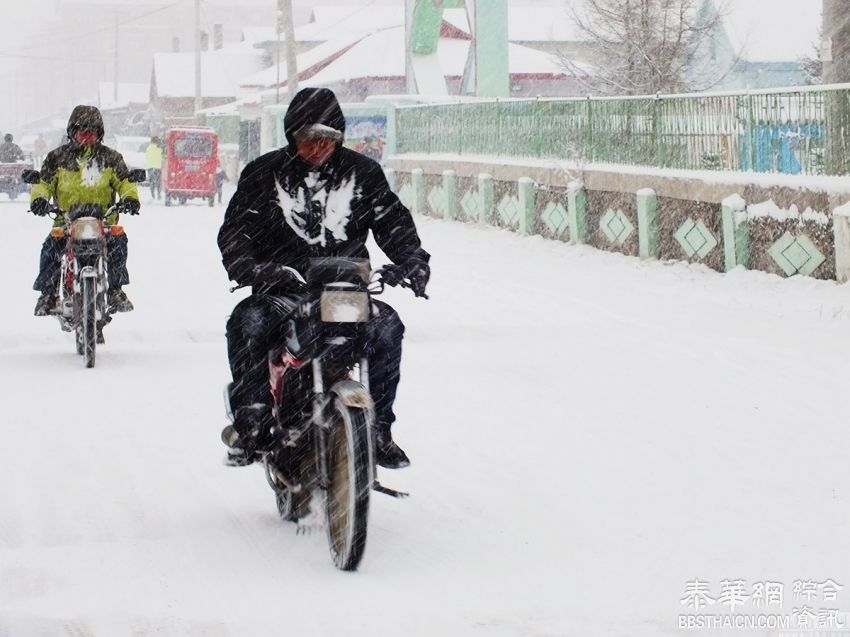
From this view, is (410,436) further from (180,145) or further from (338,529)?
(180,145)

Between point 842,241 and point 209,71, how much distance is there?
256ft

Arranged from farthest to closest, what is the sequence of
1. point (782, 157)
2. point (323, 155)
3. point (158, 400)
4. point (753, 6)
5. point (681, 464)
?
point (753, 6)
point (782, 157)
point (158, 400)
point (681, 464)
point (323, 155)

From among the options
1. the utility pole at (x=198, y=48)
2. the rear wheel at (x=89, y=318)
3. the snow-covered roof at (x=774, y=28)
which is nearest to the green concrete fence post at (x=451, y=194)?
the rear wheel at (x=89, y=318)

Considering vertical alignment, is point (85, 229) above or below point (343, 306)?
above

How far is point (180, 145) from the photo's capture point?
124 ft

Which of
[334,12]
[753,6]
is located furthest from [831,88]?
[334,12]

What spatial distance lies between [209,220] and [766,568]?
84.3 ft

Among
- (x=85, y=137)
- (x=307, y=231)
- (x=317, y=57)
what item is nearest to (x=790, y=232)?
(x=85, y=137)

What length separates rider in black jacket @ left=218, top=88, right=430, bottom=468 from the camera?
591 centimetres

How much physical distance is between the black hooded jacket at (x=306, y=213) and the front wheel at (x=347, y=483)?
71cm

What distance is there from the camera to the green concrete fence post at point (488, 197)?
86.4 feet

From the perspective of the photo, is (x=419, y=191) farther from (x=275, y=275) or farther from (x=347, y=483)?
(x=347, y=483)

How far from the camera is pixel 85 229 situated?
438 inches

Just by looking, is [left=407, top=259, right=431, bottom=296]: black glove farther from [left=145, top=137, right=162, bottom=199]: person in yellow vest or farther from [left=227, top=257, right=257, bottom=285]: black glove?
[left=145, top=137, right=162, bottom=199]: person in yellow vest
